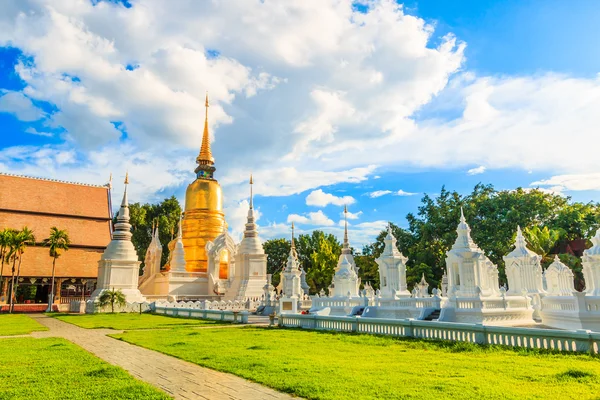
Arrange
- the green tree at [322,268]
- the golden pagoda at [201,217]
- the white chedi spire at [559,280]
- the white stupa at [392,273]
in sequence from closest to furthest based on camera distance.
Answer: the white chedi spire at [559,280], the white stupa at [392,273], the golden pagoda at [201,217], the green tree at [322,268]

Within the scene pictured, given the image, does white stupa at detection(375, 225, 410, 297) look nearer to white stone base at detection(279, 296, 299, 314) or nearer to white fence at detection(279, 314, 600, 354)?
white stone base at detection(279, 296, 299, 314)

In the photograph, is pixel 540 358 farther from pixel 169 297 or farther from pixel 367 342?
pixel 169 297

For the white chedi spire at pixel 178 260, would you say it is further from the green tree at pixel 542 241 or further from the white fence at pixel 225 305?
the green tree at pixel 542 241

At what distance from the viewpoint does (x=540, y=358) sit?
30.5ft

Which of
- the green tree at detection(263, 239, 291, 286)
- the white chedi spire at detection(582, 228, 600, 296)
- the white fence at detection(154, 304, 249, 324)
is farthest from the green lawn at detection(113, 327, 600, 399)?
the green tree at detection(263, 239, 291, 286)

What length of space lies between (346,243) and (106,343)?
34.1 meters

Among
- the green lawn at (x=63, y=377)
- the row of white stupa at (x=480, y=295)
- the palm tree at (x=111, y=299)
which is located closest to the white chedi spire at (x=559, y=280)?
the row of white stupa at (x=480, y=295)

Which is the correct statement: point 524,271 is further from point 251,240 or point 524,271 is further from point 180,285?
point 180,285

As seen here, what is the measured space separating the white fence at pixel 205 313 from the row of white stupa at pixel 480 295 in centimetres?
493

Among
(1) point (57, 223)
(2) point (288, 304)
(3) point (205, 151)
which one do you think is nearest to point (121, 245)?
(1) point (57, 223)

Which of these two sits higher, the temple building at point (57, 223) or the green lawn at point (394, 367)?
the temple building at point (57, 223)

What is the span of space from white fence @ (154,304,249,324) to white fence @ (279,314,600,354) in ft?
17.1

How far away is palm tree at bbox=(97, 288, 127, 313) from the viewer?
3037 centimetres

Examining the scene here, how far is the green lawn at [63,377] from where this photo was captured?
659cm
